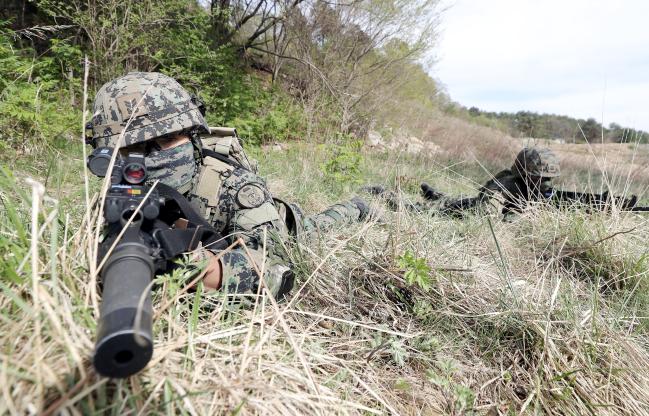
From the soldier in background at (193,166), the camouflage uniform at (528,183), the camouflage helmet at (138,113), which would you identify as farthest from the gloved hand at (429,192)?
the camouflage helmet at (138,113)

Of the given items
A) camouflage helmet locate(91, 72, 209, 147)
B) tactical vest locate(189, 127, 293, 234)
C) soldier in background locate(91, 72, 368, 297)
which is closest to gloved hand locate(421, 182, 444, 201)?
soldier in background locate(91, 72, 368, 297)

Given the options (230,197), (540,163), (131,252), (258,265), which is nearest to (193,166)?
(230,197)

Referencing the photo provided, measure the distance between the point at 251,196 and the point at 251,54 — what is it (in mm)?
8936

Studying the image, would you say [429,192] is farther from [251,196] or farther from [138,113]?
[138,113]

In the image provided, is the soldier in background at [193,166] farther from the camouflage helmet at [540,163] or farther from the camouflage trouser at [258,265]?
the camouflage helmet at [540,163]

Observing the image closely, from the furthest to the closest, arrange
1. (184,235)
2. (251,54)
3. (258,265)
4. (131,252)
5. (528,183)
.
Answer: (251,54)
(528,183)
(258,265)
(184,235)
(131,252)

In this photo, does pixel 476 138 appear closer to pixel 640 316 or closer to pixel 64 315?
pixel 640 316

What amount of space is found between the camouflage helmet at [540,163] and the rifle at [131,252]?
392cm

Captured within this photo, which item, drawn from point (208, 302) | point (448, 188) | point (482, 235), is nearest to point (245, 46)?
point (448, 188)

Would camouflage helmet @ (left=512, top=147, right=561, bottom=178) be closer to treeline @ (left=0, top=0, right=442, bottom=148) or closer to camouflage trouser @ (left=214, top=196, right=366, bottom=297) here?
treeline @ (left=0, top=0, right=442, bottom=148)

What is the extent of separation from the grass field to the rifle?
3.9 inches

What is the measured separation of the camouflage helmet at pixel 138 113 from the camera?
184 cm

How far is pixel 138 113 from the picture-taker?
185cm

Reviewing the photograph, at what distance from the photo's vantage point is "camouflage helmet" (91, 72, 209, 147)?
184cm
